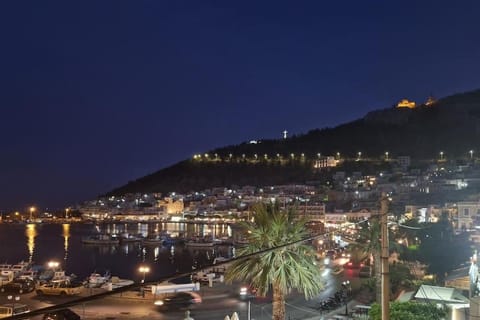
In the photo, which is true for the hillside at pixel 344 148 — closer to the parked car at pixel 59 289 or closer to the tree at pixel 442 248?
the tree at pixel 442 248

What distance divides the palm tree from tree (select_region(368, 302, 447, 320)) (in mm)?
1625

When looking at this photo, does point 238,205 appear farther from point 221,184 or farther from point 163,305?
point 163,305

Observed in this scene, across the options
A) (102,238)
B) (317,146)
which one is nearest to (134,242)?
(102,238)

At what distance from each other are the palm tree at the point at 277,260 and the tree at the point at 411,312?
163cm

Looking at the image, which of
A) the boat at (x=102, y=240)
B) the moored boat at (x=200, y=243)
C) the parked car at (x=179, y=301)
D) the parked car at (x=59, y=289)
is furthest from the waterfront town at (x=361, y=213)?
the boat at (x=102, y=240)

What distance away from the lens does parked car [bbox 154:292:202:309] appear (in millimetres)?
19688

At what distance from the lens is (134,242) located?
7156 cm

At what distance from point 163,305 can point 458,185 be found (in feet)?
165

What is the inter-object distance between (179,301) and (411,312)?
1132cm

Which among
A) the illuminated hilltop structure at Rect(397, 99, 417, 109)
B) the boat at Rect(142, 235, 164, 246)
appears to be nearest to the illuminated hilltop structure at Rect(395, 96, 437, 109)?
the illuminated hilltop structure at Rect(397, 99, 417, 109)

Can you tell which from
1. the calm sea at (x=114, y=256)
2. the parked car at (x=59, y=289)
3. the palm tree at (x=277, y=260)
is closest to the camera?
the palm tree at (x=277, y=260)

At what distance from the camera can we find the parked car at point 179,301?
19.7 meters

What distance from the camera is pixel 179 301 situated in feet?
67.2

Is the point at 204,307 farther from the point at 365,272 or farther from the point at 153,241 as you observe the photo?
the point at 153,241
